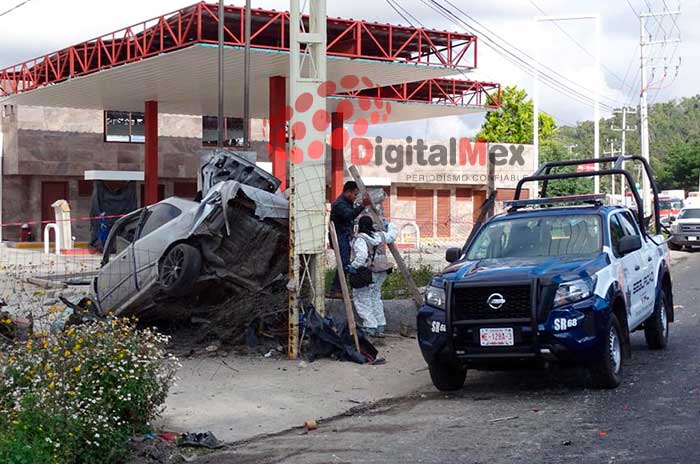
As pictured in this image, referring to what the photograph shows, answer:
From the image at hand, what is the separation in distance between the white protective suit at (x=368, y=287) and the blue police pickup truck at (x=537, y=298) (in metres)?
1.67

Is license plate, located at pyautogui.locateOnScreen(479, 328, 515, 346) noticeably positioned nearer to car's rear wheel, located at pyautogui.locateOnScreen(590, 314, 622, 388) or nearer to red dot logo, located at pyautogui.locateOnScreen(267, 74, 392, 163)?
car's rear wheel, located at pyautogui.locateOnScreen(590, 314, 622, 388)

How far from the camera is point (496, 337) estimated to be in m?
8.10

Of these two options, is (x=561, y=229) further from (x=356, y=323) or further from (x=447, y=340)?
(x=356, y=323)

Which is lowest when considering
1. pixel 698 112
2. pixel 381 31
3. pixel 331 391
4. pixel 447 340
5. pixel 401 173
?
A: pixel 331 391

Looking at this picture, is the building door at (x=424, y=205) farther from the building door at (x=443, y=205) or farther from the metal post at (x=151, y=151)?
the metal post at (x=151, y=151)

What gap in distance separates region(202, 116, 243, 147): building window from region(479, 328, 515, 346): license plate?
89.5 ft

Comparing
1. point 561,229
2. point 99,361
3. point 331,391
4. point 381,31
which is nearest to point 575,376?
point 561,229

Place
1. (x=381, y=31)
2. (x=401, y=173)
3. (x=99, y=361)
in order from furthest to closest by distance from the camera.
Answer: (x=401, y=173)
(x=381, y=31)
(x=99, y=361)

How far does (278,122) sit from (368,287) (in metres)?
14.5

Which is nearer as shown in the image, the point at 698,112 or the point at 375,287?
the point at 375,287

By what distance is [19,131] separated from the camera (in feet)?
101

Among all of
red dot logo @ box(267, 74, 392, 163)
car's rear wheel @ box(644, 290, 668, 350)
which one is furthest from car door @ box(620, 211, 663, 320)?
red dot logo @ box(267, 74, 392, 163)

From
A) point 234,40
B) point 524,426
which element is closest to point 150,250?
point 524,426

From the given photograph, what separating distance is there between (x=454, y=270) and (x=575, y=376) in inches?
71.5
